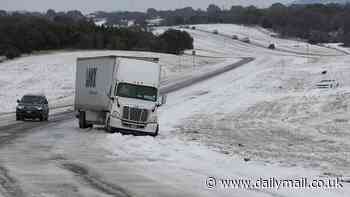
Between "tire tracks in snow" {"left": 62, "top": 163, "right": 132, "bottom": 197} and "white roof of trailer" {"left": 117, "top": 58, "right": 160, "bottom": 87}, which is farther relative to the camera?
"white roof of trailer" {"left": 117, "top": 58, "right": 160, "bottom": 87}

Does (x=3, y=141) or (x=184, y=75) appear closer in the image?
(x=3, y=141)

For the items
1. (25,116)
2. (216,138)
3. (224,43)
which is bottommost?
(224,43)

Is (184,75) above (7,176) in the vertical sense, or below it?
below

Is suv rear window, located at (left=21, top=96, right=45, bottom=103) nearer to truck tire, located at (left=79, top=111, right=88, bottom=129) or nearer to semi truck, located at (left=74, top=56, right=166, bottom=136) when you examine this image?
truck tire, located at (left=79, top=111, right=88, bottom=129)

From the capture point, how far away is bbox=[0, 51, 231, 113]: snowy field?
74.2 metres

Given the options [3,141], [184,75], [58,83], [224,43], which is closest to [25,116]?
[3,141]

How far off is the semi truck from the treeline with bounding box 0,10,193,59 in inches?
3206

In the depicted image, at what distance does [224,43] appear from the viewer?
179750 mm

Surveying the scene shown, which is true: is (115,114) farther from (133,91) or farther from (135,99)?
(133,91)

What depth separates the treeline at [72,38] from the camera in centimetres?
11981

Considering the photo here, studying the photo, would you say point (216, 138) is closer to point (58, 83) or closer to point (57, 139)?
point (57, 139)

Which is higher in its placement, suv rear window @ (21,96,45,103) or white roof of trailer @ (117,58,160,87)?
white roof of trailer @ (117,58,160,87)

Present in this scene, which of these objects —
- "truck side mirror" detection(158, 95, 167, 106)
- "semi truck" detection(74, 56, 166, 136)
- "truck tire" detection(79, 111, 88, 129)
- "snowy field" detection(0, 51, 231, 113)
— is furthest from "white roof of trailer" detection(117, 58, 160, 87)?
"snowy field" detection(0, 51, 231, 113)

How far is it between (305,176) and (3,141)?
44.7 ft
